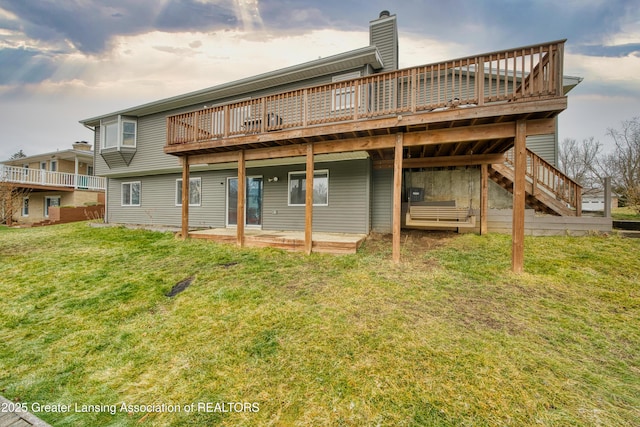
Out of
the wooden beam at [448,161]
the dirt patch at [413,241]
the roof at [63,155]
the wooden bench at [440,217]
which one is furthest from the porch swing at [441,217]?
the roof at [63,155]

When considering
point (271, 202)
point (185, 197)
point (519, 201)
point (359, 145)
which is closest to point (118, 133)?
point (185, 197)

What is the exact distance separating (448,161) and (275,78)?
650 cm

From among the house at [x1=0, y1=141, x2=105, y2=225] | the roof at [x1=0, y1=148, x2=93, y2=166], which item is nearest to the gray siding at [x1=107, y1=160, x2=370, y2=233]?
the house at [x1=0, y1=141, x2=105, y2=225]

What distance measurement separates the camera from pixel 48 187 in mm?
16922

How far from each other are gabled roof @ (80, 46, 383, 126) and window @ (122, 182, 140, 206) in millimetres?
3493

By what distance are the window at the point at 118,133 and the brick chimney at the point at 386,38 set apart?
11716 millimetres

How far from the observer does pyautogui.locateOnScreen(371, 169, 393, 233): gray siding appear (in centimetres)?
848

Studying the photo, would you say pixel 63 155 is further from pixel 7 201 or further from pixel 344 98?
pixel 344 98

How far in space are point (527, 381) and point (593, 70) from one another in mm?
17364

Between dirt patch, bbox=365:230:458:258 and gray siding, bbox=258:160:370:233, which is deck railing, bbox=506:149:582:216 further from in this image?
gray siding, bbox=258:160:370:233

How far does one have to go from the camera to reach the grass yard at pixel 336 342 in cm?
208

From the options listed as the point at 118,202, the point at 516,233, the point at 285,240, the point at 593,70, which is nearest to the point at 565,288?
the point at 516,233

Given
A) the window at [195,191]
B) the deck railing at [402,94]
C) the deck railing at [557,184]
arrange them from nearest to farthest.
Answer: the deck railing at [402,94]
the deck railing at [557,184]
the window at [195,191]

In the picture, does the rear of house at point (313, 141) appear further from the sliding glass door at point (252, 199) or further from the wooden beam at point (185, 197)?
the wooden beam at point (185, 197)
